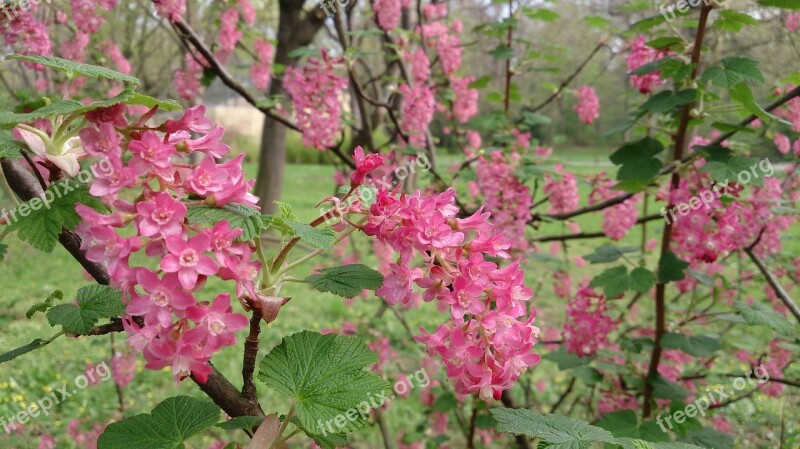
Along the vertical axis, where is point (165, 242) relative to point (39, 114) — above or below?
below

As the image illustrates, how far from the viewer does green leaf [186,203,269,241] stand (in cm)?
91

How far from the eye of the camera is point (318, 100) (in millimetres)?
3463

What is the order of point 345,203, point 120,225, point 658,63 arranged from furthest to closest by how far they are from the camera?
point 658,63 → point 345,203 → point 120,225

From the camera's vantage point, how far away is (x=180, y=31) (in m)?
3.00

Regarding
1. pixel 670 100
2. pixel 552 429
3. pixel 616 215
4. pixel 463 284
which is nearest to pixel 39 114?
pixel 463 284

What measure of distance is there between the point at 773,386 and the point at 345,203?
3667 mm

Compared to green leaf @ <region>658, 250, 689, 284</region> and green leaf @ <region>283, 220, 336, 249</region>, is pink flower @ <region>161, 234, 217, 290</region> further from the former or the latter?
green leaf @ <region>658, 250, 689, 284</region>

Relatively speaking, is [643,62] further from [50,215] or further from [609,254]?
[50,215]

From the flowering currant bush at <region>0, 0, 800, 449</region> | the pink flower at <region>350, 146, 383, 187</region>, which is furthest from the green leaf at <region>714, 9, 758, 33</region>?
the pink flower at <region>350, 146, 383, 187</region>

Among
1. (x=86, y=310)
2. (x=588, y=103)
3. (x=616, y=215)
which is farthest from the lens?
(x=588, y=103)

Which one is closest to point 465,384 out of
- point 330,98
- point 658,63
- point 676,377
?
point 658,63

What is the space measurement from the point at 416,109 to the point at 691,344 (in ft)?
6.97

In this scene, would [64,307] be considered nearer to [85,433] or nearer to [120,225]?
[120,225]

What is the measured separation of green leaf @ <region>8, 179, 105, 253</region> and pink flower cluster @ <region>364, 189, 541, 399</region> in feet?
1.72
